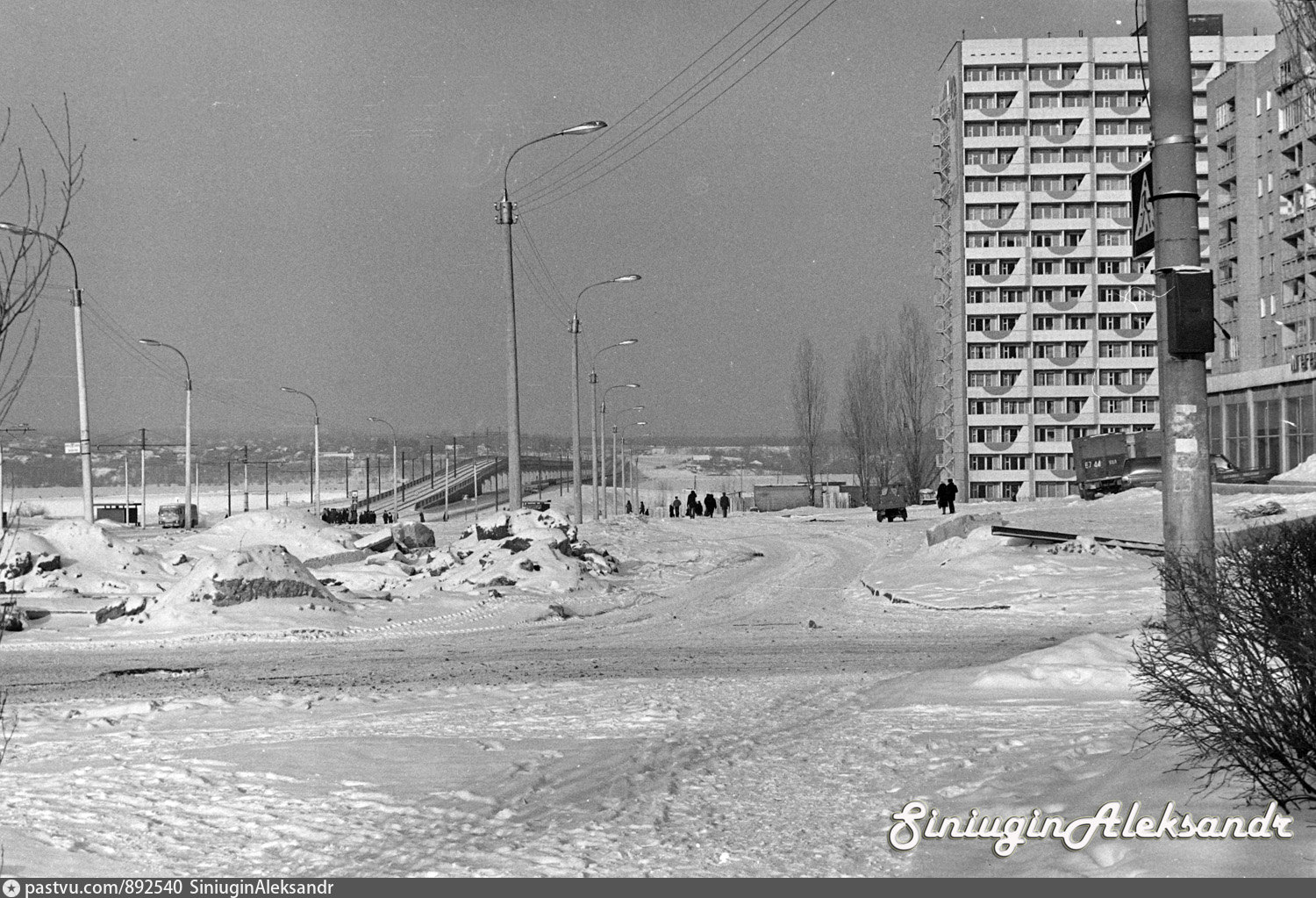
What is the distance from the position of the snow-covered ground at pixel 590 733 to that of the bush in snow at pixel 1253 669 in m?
0.23

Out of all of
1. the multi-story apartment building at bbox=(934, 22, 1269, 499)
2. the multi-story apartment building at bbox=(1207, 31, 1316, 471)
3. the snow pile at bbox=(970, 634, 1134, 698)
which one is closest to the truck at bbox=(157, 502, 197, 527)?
the multi-story apartment building at bbox=(1207, 31, 1316, 471)

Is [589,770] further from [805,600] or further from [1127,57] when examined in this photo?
[1127,57]

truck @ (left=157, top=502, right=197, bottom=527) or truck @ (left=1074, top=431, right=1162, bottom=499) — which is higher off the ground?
truck @ (left=1074, top=431, right=1162, bottom=499)

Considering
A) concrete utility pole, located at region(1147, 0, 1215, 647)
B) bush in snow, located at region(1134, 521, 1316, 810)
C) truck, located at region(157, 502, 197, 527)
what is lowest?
truck, located at region(157, 502, 197, 527)

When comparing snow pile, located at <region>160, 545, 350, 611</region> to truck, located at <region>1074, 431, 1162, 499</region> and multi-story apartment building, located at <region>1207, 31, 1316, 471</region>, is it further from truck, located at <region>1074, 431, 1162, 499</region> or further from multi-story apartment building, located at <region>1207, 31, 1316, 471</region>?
multi-story apartment building, located at <region>1207, 31, 1316, 471</region>

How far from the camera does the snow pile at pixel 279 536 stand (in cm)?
3064

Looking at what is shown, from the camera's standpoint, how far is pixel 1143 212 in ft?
33.2

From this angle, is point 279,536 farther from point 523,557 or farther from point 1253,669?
point 1253,669

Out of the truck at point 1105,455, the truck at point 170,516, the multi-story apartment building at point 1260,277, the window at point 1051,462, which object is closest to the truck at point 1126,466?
the truck at point 1105,455

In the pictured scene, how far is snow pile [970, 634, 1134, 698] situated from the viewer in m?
10.3

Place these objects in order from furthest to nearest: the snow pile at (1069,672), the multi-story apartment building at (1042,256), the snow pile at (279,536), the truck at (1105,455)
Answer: the multi-story apartment building at (1042,256)
the truck at (1105,455)
the snow pile at (279,536)
the snow pile at (1069,672)

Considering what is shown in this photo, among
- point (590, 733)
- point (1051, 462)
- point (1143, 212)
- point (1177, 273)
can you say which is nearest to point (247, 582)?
point (590, 733)

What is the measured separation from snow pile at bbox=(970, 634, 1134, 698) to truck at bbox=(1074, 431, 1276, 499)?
1411 inches

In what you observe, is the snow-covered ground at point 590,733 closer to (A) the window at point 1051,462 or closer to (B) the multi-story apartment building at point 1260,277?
(B) the multi-story apartment building at point 1260,277
